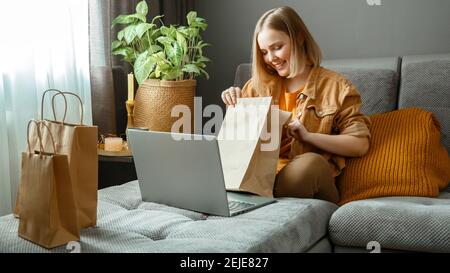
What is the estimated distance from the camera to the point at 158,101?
92.0 inches

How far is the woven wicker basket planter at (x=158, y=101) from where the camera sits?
2.34 metres

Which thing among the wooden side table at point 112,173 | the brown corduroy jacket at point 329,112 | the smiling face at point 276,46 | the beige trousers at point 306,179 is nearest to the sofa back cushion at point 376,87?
the brown corduroy jacket at point 329,112

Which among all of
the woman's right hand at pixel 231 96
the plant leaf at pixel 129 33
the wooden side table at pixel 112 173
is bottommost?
the wooden side table at pixel 112 173

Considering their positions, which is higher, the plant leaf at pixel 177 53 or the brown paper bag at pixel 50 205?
the plant leaf at pixel 177 53

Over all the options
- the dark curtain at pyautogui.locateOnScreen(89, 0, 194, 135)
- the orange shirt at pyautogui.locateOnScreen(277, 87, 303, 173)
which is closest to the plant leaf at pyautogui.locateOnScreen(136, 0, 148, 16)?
the dark curtain at pyautogui.locateOnScreen(89, 0, 194, 135)

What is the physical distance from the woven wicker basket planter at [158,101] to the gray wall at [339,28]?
1.82 ft

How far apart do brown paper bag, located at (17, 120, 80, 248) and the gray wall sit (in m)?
1.69

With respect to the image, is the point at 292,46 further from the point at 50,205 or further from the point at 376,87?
the point at 50,205

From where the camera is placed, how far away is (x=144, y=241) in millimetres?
1294

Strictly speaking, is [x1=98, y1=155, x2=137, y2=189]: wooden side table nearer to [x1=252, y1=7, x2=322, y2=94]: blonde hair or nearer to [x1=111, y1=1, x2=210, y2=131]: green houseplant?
[x1=111, y1=1, x2=210, y2=131]: green houseplant

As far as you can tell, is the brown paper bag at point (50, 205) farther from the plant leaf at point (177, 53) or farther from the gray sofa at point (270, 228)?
the plant leaf at point (177, 53)

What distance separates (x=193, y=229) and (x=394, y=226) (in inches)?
20.2

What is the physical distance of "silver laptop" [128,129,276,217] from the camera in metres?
1.43
